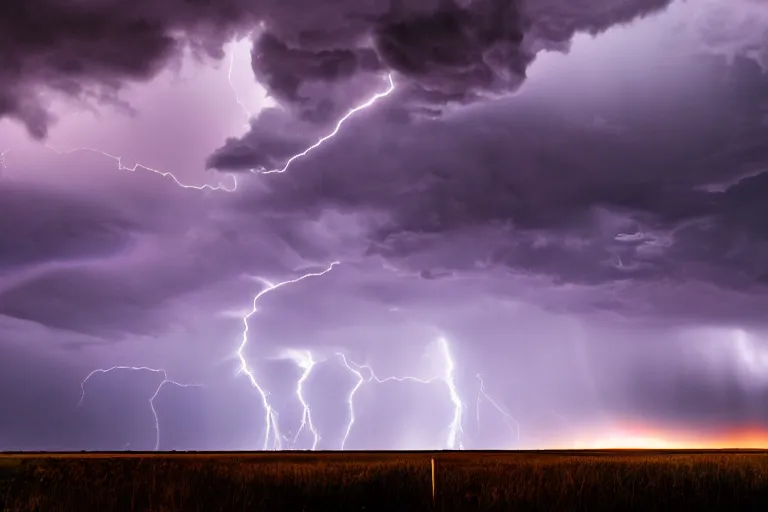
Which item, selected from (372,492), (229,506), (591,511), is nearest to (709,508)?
(591,511)

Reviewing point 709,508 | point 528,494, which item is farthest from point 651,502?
point 528,494

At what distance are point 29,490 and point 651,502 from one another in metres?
10.2

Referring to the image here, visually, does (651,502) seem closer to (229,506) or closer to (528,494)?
(528,494)

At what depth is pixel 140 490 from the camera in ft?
41.7

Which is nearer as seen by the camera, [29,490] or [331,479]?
[29,490]

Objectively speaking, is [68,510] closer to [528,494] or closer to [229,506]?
[229,506]

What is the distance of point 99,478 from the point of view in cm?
1321

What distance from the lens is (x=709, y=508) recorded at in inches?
518

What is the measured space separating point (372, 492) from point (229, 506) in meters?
2.89

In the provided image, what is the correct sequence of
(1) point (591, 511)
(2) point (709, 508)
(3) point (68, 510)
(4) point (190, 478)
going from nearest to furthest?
(3) point (68, 510), (1) point (591, 511), (2) point (709, 508), (4) point (190, 478)

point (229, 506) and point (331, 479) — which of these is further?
point (331, 479)

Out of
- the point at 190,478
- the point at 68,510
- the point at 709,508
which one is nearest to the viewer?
the point at 68,510

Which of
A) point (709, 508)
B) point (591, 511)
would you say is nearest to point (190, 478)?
point (591, 511)

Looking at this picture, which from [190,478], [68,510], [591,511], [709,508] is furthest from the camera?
[190,478]
